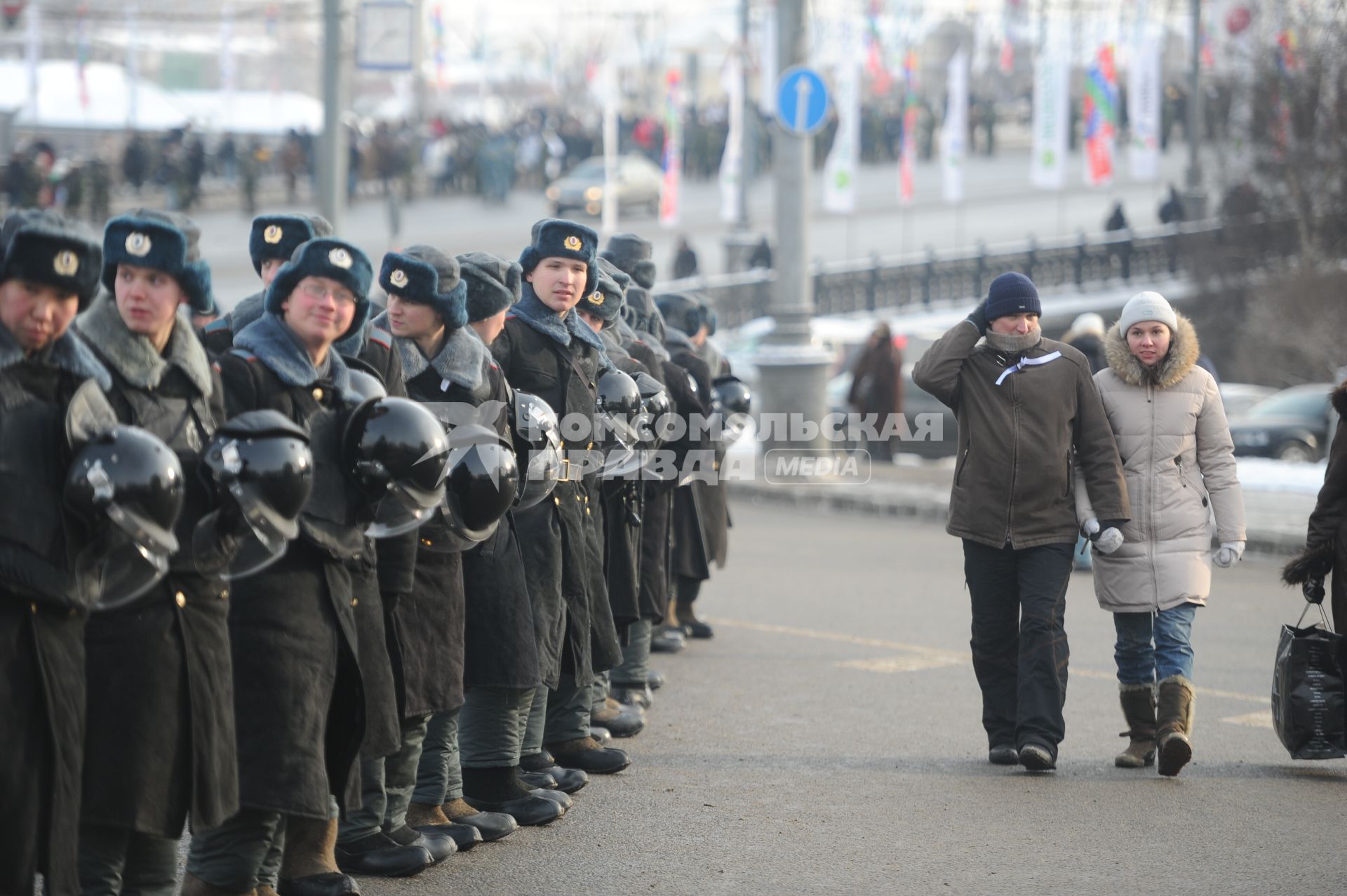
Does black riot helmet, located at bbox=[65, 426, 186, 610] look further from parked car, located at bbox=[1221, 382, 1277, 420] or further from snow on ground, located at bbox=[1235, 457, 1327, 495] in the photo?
parked car, located at bbox=[1221, 382, 1277, 420]

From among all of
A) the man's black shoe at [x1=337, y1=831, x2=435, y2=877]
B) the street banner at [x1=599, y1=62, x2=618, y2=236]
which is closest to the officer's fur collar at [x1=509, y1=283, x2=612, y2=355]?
the man's black shoe at [x1=337, y1=831, x2=435, y2=877]

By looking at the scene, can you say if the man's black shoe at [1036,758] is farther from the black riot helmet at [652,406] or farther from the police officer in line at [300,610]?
the police officer in line at [300,610]

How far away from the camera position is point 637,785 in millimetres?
7203

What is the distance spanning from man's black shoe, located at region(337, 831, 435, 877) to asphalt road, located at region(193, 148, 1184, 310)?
2693 centimetres

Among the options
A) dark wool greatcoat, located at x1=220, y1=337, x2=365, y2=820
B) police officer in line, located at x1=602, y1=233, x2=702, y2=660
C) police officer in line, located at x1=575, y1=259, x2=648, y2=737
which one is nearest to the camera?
dark wool greatcoat, located at x1=220, y1=337, x2=365, y2=820

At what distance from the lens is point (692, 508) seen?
398 inches

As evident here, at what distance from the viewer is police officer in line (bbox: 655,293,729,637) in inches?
385

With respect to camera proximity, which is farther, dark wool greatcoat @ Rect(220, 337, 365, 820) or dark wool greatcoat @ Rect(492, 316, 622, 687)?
dark wool greatcoat @ Rect(492, 316, 622, 687)

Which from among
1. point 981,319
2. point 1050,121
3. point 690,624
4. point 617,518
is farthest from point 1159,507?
point 1050,121

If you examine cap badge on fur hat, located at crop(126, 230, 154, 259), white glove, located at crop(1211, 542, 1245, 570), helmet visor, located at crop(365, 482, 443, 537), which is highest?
cap badge on fur hat, located at crop(126, 230, 154, 259)

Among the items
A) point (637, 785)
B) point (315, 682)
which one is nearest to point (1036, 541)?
point (637, 785)

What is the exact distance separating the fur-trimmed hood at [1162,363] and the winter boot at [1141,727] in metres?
1.23

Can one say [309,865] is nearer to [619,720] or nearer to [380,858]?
[380,858]

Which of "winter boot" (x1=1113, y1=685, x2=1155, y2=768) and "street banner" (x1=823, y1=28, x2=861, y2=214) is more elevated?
"street banner" (x1=823, y1=28, x2=861, y2=214)
